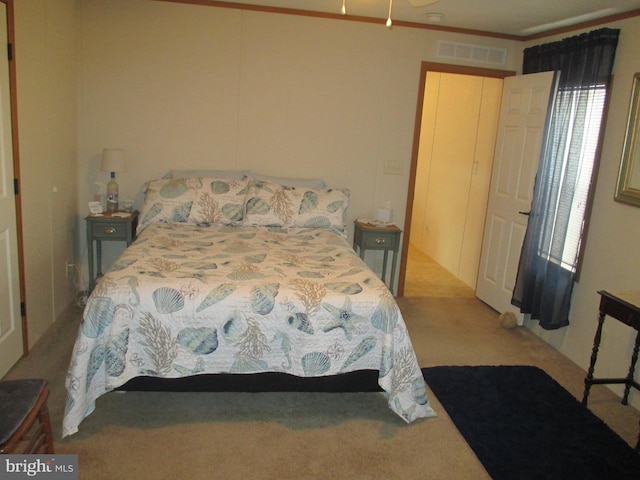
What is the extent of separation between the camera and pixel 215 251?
312 centimetres

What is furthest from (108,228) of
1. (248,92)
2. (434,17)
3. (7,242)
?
(434,17)

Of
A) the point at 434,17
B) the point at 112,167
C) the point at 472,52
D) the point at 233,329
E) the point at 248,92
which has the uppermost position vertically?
the point at 434,17

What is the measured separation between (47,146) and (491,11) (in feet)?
10.5

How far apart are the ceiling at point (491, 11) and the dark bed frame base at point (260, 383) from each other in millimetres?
2268

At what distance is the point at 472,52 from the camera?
4344 millimetres

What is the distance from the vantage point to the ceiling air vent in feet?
14.2

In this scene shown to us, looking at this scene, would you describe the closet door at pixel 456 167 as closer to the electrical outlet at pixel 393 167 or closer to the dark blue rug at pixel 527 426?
the electrical outlet at pixel 393 167

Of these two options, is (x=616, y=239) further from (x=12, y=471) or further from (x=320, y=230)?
(x=12, y=471)

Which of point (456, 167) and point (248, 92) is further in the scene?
point (456, 167)

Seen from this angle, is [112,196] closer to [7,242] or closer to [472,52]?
[7,242]

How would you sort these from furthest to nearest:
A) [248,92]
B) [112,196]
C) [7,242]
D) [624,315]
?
[248,92], [112,196], [7,242], [624,315]

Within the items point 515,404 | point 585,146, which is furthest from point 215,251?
point 585,146

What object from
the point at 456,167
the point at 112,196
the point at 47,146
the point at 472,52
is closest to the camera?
the point at 47,146

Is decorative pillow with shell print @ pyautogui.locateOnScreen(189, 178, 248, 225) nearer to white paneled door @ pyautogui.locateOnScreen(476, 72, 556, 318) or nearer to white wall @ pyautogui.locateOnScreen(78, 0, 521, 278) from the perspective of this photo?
white wall @ pyautogui.locateOnScreen(78, 0, 521, 278)
